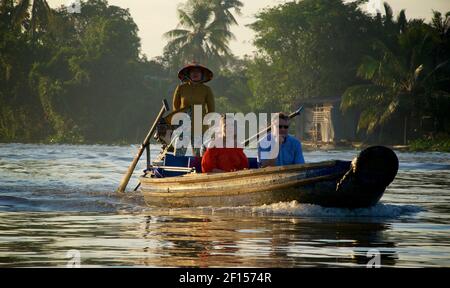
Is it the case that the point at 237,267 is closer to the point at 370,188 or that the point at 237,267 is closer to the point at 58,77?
→ the point at 370,188

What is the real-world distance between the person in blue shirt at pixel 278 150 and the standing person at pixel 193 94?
215cm

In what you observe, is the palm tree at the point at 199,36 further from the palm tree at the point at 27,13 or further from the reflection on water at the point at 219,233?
the reflection on water at the point at 219,233

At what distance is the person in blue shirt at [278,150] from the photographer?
12.9 meters

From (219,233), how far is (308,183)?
1969mm

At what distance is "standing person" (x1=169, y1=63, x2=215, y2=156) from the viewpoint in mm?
15086

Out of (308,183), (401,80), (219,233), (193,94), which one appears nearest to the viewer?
(219,233)

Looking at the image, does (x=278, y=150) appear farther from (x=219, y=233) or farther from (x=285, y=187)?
(x=219, y=233)

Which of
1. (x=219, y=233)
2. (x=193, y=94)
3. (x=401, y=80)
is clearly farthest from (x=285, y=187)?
(x=401, y=80)

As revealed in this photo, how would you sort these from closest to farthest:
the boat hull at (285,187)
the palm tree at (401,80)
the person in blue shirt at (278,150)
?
1. the boat hull at (285,187)
2. the person in blue shirt at (278,150)
3. the palm tree at (401,80)

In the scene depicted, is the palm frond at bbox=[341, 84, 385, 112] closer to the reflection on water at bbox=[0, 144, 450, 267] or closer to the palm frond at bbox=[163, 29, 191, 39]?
the palm frond at bbox=[163, 29, 191, 39]

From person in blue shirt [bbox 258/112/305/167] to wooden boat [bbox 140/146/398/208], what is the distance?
49 centimetres

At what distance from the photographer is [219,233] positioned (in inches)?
420

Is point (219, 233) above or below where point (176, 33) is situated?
below

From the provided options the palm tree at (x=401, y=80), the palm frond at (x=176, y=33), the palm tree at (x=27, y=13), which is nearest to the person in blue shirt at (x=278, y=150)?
the palm tree at (x=401, y=80)
